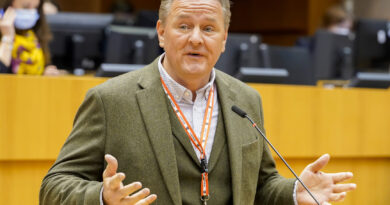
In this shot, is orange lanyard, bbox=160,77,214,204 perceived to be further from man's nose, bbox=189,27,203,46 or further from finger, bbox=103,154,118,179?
finger, bbox=103,154,118,179

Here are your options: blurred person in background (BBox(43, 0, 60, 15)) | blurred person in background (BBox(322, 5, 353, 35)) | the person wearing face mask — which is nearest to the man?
the person wearing face mask

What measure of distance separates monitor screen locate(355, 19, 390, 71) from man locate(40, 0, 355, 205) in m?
3.59

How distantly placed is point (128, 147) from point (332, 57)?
3.68m

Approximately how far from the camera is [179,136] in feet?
5.82

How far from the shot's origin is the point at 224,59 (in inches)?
159

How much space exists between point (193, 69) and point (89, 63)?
2780mm

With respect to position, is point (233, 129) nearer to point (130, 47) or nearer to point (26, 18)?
point (26, 18)

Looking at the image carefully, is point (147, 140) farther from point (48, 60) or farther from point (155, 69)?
point (48, 60)

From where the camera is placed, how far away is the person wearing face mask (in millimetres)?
3391

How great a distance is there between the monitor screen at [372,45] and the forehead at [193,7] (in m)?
3.70

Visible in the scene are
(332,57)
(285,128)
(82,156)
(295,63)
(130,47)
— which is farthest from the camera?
(332,57)

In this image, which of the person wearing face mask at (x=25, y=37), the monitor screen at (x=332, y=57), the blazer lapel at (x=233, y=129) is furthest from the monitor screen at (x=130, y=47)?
the blazer lapel at (x=233, y=129)

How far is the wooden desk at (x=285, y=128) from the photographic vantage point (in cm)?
262

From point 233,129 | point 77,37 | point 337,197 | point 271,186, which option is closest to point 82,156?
point 233,129
